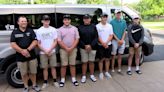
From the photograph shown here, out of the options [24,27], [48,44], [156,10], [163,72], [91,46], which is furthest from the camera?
[156,10]

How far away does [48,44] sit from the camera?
24.6ft

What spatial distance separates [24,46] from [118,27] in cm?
286

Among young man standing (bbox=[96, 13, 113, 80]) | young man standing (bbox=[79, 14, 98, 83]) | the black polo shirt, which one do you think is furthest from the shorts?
the black polo shirt

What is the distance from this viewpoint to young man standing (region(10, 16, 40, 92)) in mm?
6898

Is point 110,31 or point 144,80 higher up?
point 110,31

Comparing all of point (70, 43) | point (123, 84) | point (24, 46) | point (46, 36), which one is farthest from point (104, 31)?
point (24, 46)

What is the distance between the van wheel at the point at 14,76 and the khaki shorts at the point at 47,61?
26.0 inches

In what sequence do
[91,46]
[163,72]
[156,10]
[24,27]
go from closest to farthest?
[24,27]
[91,46]
[163,72]
[156,10]

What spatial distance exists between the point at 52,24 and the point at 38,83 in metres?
1.61

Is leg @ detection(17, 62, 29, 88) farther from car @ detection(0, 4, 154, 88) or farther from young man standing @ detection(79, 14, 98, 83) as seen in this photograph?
young man standing @ detection(79, 14, 98, 83)

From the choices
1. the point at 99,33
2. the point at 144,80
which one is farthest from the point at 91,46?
the point at 144,80

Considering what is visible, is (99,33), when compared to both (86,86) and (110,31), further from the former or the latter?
(86,86)

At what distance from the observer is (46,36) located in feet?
24.4

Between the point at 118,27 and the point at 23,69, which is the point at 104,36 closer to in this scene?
the point at 118,27
